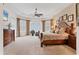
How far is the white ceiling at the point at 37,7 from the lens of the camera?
8.81 feet

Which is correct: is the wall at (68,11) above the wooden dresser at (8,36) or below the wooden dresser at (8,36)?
above

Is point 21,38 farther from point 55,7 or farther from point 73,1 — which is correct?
point 73,1

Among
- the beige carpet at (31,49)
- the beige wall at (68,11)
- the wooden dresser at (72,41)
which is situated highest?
the beige wall at (68,11)

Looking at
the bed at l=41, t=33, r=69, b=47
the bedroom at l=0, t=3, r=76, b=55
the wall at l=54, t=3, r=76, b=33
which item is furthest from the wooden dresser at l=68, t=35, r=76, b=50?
the wall at l=54, t=3, r=76, b=33

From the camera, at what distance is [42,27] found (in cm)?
283

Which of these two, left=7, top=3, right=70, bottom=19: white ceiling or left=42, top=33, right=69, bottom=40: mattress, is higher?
left=7, top=3, right=70, bottom=19: white ceiling

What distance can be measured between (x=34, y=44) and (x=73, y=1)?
126 cm

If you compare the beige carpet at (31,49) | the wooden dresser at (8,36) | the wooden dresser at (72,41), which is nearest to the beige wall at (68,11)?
the wooden dresser at (72,41)

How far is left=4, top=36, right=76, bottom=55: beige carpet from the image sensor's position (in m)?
2.70

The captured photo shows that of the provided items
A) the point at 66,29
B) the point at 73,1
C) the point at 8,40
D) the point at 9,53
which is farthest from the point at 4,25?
the point at 73,1

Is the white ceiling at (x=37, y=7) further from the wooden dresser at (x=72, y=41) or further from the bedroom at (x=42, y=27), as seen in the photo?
the wooden dresser at (x=72, y=41)

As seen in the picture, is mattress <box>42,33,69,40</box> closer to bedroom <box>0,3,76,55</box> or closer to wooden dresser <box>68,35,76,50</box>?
bedroom <box>0,3,76,55</box>

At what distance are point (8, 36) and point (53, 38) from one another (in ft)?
3.31

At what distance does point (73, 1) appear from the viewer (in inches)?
104
